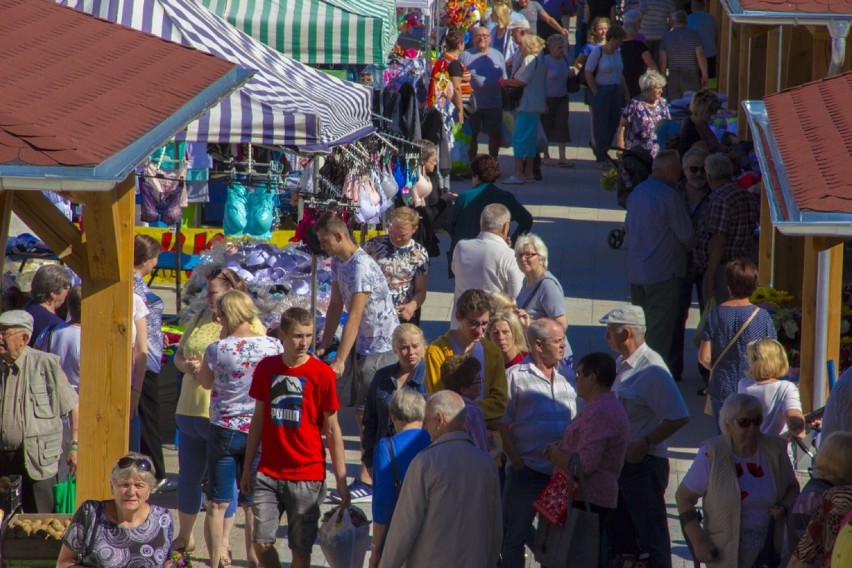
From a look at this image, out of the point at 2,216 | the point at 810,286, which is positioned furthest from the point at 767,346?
the point at 2,216

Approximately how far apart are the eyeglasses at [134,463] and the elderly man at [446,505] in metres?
1.09

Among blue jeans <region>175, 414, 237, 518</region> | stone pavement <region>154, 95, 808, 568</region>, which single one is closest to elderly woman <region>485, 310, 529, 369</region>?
stone pavement <region>154, 95, 808, 568</region>

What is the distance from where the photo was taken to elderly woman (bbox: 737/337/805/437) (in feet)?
24.1

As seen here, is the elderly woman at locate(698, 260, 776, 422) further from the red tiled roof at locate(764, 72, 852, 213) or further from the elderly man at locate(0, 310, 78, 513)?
the elderly man at locate(0, 310, 78, 513)

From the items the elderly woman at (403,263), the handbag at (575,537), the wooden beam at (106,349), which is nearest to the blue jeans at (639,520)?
the handbag at (575,537)

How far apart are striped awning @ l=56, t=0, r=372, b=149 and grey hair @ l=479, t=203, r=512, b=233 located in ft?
3.93

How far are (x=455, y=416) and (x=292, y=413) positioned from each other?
3.86 ft

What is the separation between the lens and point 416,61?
50.8 feet

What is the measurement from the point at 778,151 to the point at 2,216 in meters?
3.23

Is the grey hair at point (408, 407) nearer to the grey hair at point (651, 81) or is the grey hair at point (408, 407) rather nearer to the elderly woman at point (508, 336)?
the elderly woman at point (508, 336)

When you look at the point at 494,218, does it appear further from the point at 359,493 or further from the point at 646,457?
the point at 646,457

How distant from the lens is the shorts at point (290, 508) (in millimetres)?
6945

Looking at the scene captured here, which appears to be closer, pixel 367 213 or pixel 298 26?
pixel 367 213

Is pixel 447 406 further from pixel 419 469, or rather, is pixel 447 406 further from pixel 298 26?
pixel 298 26
